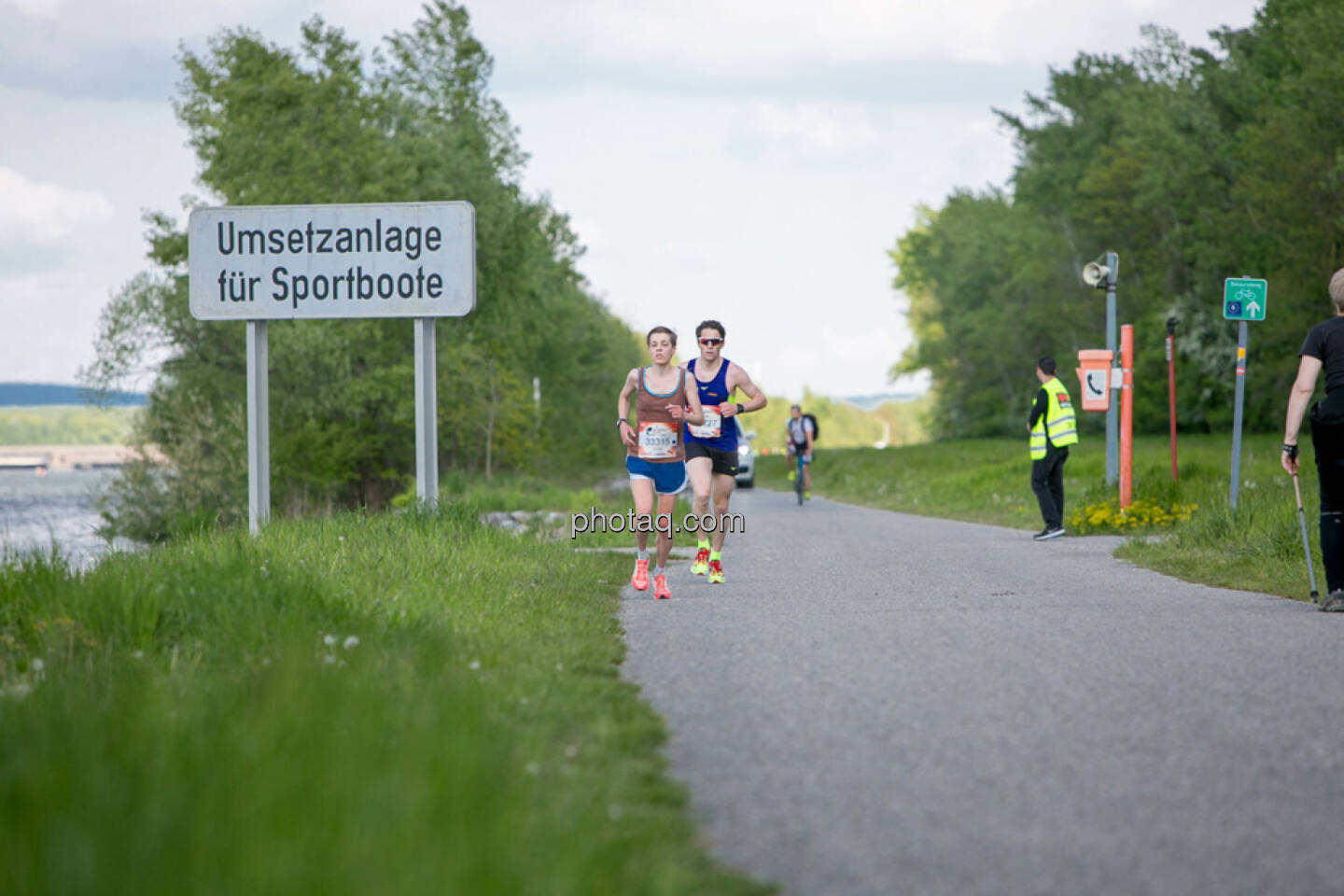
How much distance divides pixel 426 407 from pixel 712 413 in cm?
449

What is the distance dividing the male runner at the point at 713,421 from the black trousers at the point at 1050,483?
6.71 metres

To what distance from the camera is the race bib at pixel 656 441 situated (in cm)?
1025

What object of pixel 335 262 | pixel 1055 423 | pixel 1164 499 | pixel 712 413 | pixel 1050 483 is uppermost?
pixel 335 262

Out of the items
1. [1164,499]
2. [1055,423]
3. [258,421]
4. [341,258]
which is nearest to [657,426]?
[341,258]

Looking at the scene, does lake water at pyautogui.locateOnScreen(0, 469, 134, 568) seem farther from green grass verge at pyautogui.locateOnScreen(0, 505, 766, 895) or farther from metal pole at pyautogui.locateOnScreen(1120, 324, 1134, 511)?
metal pole at pyautogui.locateOnScreen(1120, 324, 1134, 511)

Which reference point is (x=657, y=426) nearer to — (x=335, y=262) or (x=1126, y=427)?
(x=335, y=262)

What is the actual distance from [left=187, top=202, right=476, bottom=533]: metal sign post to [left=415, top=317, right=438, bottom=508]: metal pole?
1.6 inches

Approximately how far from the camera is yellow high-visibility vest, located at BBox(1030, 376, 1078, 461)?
16.8 metres

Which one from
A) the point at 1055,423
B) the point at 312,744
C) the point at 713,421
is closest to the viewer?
the point at 312,744

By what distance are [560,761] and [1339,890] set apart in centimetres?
233

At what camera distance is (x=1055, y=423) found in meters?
16.8

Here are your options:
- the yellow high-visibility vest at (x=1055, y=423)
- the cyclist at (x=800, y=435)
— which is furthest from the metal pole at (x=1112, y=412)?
the cyclist at (x=800, y=435)

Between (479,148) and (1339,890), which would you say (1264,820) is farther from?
(479,148)

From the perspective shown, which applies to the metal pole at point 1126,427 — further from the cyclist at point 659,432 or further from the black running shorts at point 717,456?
the cyclist at point 659,432
